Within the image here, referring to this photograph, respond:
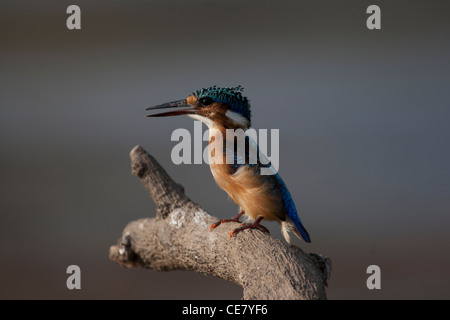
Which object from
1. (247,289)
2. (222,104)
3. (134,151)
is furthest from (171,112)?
(247,289)

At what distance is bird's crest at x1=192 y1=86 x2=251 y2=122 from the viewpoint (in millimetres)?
1688

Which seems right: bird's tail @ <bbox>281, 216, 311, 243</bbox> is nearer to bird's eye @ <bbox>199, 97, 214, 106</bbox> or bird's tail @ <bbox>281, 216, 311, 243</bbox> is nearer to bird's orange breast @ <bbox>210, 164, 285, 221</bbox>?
bird's orange breast @ <bbox>210, 164, 285, 221</bbox>

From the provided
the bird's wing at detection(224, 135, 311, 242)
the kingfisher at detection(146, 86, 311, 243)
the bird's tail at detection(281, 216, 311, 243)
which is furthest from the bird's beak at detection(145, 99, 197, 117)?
the bird's tail at detection(281, 216, 311, 243)

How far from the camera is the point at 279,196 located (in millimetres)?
1679

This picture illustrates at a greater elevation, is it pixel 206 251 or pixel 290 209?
pixel 290 209

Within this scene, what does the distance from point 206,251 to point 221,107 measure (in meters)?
0.47

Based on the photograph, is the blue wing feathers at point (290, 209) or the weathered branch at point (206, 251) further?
the blue wing feathers at point (290, 209)

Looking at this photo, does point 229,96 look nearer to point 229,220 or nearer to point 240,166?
point 240,166

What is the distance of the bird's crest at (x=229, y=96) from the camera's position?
1688 millimetres

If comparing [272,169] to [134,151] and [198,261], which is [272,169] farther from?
[134,151]

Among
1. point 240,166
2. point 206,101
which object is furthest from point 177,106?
point 240,166

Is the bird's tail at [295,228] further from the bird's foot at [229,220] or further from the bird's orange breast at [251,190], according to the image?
the bird's foot at [229,220]

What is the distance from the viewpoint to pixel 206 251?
178cm

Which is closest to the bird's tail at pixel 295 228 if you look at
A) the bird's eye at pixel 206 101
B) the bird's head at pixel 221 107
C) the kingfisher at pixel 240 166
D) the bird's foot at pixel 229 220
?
the kingfisher at pixel 240 166
